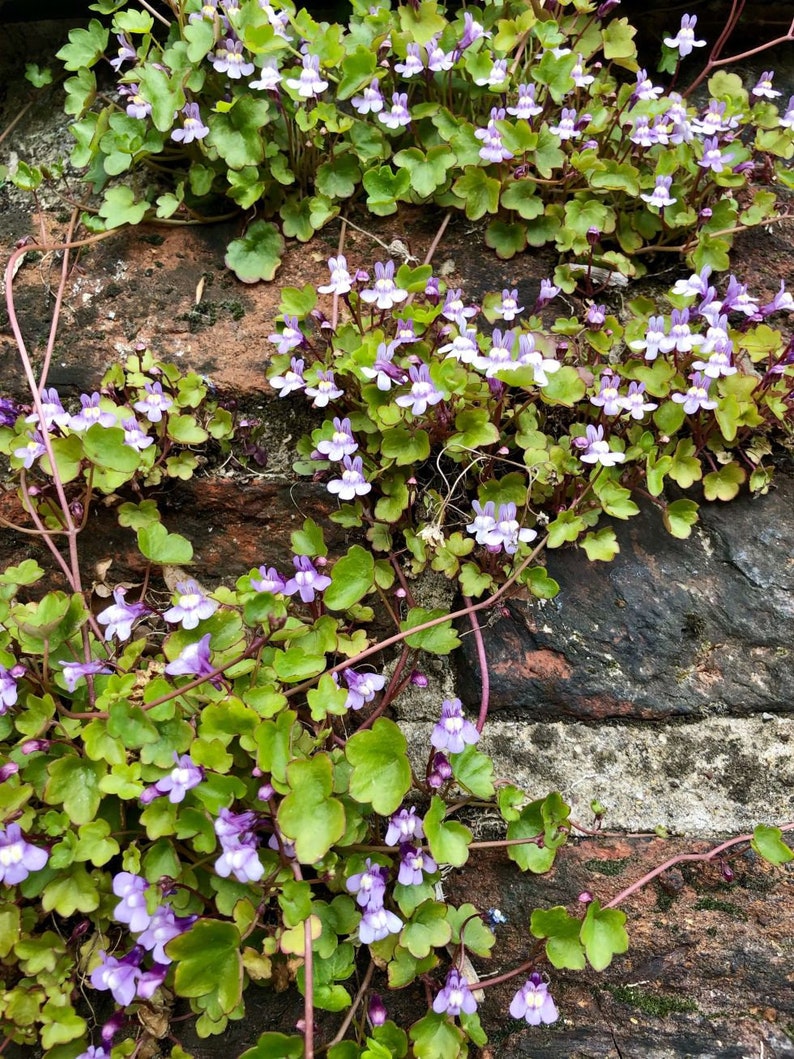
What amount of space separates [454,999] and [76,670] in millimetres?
938

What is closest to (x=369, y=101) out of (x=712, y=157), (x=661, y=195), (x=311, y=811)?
(x=661, y=195)

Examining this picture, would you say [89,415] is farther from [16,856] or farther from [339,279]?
[16,856]

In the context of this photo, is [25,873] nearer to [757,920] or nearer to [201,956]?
[201,956]

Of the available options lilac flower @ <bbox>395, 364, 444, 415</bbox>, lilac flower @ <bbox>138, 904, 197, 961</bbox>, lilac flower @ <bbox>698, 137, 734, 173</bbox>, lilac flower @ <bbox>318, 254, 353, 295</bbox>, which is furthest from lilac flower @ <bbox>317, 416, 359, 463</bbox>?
lilac flower @ <bbox>698, 137, 734, 173</bbox>

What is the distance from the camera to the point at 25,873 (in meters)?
A: 1.46

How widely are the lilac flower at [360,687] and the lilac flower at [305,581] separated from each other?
0.19m

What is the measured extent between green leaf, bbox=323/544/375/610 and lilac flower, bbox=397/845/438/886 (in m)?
0.49

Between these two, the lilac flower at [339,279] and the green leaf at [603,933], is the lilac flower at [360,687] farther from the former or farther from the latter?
the lilac flower at [339,279]

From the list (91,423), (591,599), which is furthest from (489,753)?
(91,423)

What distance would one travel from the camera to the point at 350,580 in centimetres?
172

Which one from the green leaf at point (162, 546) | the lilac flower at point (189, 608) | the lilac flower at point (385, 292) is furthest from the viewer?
the lilac flower at point (385, 292)

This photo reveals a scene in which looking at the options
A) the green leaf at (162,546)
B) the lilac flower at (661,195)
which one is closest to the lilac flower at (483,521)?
the green leaf at (162,546)

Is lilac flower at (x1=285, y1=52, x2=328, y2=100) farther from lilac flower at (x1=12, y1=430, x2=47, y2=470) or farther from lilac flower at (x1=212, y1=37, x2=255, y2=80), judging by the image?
lilac flower at (x1=12, y1=430, x2=47, y2=470)

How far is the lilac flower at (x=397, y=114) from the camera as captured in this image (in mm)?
2182
